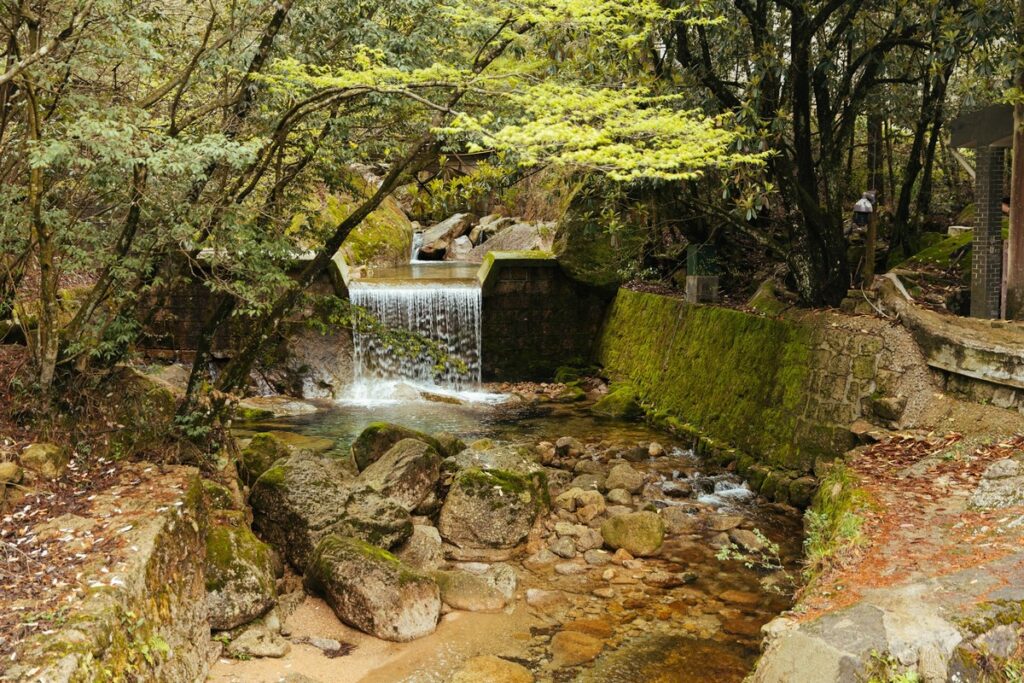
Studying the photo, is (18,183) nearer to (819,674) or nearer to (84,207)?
(84,207)

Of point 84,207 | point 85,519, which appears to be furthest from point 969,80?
point 85,519

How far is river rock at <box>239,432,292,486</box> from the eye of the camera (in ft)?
30.3

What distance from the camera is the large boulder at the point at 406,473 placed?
927 cm

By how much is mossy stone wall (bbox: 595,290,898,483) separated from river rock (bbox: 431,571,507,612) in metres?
4.29

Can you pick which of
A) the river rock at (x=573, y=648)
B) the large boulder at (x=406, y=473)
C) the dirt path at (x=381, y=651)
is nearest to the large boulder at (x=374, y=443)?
the large boulder at (x=406, y=473)

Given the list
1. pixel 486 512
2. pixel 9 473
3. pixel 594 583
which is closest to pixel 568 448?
pixel 486 512

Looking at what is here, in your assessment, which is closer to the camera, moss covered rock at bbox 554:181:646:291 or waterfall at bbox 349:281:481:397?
waterfall at bbox 349:281:481:397

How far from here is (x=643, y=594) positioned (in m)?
7.95

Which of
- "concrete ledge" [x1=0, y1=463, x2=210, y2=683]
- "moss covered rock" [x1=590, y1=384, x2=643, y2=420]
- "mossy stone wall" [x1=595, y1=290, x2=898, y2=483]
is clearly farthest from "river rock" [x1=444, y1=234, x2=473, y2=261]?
"concrete ledge" [x1=0, y1=463, x2=210, y2=683]

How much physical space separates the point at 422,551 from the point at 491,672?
2.20 meters

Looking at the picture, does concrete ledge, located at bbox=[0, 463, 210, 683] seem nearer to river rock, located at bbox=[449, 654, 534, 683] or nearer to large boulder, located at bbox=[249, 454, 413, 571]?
large boulder, located at bbox=[249, 454, 413, 571]

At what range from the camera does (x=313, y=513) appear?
816 cm

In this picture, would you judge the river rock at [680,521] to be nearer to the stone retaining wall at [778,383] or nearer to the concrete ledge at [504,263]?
the stone retaining wall at [778,383]

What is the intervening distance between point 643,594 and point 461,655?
2.05 metres
